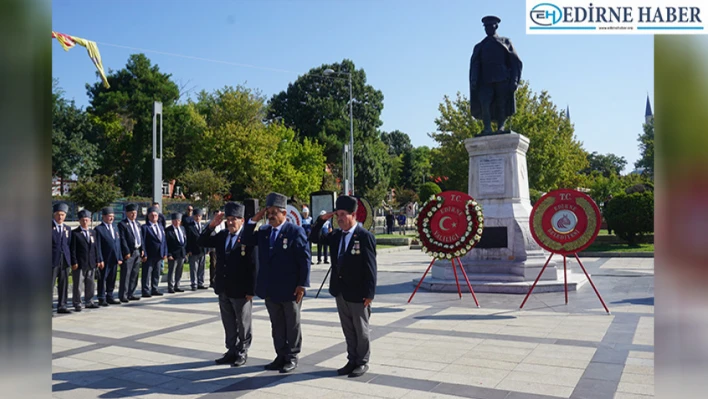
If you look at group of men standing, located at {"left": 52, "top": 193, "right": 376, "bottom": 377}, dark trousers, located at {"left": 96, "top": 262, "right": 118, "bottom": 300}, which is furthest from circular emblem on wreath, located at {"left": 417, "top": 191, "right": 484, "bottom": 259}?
dark trousers, located at {"left": 96, "top": 262, "right": 118, "bottom": 300}

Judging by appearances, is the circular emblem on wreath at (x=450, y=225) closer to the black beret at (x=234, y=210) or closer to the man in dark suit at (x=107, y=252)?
the black beret at (x=234, y=210)

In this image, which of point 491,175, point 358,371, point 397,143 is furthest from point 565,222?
point 397,143

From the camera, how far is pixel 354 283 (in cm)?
584

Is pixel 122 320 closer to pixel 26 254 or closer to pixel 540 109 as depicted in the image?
pixel 26 254

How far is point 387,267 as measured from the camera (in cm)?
1775

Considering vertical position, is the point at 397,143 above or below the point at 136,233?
above

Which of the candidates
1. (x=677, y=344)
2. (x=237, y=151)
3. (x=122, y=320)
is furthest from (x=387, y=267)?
(x=237, y=151)

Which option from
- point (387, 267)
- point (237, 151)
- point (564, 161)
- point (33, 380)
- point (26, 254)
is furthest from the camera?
point (237, 151)

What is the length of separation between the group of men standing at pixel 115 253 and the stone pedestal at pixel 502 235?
18.7 feet

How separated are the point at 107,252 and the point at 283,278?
21.1ft

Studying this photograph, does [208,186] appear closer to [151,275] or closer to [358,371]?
[151,275]

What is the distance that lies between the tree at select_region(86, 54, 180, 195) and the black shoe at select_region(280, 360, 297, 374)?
4346cm

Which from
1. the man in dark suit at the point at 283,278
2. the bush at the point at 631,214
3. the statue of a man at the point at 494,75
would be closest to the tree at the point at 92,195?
the statue of a man at the point at 494,75

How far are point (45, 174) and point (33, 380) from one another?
833 mm
